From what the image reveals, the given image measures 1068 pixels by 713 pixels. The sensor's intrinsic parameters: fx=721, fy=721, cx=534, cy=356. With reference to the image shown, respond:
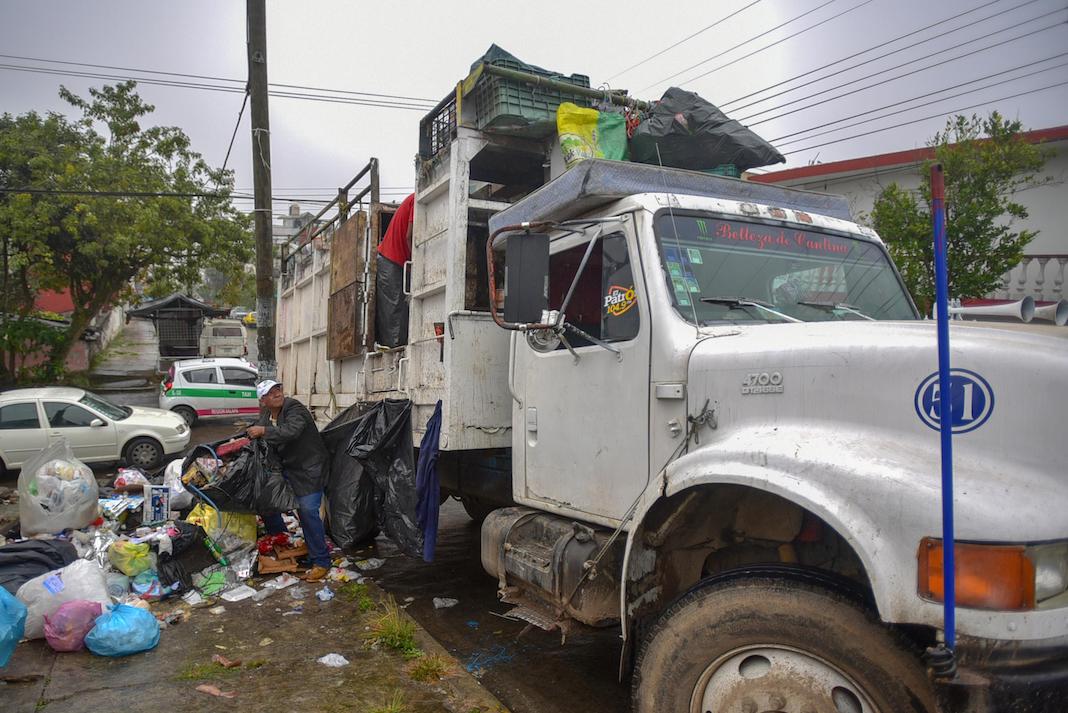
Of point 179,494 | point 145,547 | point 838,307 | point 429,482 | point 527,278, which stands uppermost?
point 527,278

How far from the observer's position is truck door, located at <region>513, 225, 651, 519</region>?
304 centimetres

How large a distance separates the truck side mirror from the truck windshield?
51 cm

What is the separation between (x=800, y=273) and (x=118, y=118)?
1980cm

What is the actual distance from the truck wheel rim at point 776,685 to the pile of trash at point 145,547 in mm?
3359

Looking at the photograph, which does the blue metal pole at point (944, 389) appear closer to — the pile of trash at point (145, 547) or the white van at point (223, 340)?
the pile of trash at point (145, 547)

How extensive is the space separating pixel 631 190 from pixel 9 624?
3.64 m

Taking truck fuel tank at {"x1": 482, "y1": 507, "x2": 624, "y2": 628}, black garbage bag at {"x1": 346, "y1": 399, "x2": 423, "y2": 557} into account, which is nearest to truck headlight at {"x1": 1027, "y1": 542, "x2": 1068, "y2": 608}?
truck fuel tank at {"x1": 482, "y1": 507, "x2": 624, "y2": 628}

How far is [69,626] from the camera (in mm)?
4008

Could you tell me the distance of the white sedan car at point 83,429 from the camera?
1057 centimetres

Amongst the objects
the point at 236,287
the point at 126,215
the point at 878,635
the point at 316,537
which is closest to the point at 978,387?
the point at 878,635

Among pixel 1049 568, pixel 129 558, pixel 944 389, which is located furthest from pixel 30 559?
pixel 1049 568

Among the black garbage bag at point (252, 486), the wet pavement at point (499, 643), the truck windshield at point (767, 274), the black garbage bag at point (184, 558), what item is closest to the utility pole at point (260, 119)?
the black garbage bag at point (252, 486)

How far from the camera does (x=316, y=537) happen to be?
5.59 meters

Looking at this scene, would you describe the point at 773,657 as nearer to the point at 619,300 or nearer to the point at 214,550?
the point at 619,300
